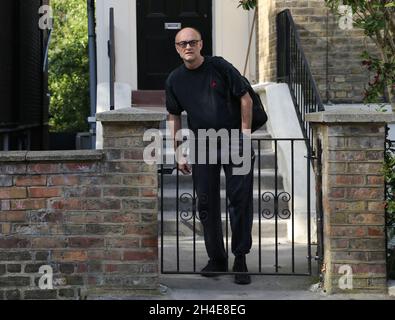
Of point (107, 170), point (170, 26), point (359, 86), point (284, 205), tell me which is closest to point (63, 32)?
point (170, 26)

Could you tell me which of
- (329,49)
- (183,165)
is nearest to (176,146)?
(183,165)

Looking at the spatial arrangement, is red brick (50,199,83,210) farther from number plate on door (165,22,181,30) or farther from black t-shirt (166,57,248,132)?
number plate on door (165,22,181,30)

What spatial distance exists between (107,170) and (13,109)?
6.80 m

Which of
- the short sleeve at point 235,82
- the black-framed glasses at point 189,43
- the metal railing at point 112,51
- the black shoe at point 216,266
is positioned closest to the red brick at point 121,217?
the black shoe at point 216,266

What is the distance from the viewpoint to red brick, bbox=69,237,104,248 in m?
5.18

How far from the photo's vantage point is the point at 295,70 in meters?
8.24

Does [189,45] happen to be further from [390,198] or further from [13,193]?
[390,198]

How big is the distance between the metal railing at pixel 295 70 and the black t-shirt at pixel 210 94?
1821 millimetres

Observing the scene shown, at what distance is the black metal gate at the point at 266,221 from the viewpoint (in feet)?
18.3

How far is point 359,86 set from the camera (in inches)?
354

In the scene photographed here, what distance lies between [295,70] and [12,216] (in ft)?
13.6

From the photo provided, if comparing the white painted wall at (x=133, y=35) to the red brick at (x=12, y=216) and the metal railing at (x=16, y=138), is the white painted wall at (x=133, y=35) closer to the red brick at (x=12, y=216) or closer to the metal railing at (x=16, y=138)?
the metal railing at (x=16, y=138)

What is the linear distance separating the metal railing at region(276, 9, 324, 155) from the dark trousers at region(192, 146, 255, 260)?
190cm

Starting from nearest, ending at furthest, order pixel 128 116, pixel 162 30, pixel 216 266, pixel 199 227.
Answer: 1. pixel 128 116
2. pixel 216 266
3. pixel 199 227
4. pixel 162 30
